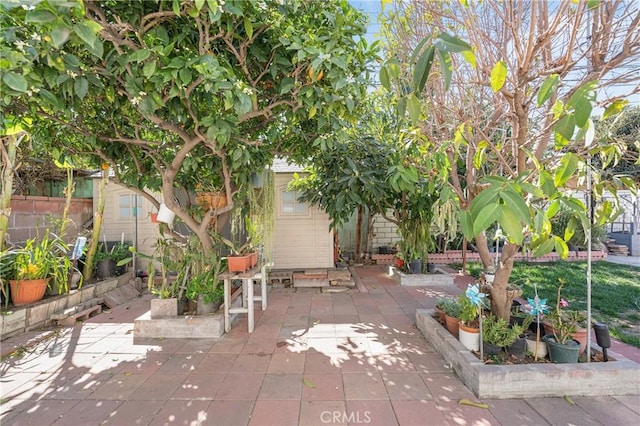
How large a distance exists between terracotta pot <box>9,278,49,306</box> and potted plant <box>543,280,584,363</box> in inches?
217

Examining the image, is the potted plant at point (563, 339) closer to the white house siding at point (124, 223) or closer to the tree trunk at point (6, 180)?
the tree trunk at point (6, 180)

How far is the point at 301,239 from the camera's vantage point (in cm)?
599

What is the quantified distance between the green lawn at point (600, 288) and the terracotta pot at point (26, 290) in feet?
19.1

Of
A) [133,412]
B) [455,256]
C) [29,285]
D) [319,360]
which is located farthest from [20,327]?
[455,256]

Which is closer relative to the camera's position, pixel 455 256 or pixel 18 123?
pixel 18 123

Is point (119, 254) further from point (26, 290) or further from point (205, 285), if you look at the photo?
point (205, 285)

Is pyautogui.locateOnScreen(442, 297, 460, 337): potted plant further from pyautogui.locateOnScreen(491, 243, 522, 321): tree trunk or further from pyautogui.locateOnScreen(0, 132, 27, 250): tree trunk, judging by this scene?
pyautogui.locateOnScreen(0, 132, 27, 250): tree trunk

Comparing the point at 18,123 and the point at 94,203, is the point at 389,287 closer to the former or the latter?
the point at 18,123

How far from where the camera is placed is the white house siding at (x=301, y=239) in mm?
5969

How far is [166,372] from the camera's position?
8.27 ft

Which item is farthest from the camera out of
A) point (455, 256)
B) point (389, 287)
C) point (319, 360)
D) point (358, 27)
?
point (455, 256)

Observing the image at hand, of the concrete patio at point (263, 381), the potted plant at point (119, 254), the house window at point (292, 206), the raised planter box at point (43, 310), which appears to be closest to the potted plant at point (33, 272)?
the raised planter box at point (43, 310)

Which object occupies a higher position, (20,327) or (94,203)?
(94,203)

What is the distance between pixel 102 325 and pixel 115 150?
7.14 ft
